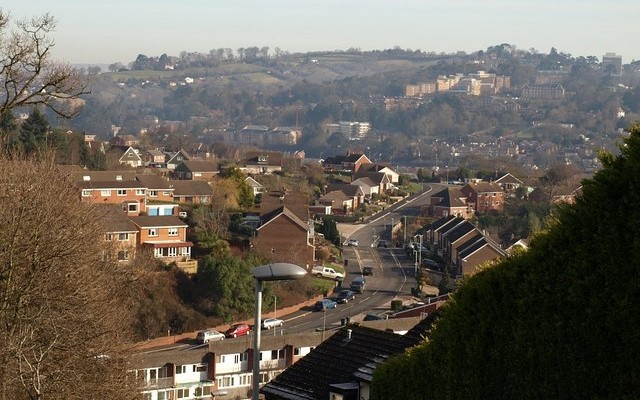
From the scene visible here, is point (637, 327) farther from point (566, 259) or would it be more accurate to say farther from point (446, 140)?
point (446, 140)

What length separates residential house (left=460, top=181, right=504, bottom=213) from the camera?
145ft

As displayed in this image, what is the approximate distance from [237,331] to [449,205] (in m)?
21.2

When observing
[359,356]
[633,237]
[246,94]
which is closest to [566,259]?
[633,237]

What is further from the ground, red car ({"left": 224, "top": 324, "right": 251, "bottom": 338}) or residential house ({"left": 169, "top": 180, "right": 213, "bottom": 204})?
residential house ({"left": 169, "top": 180, "right": 213, "bottom": 204})

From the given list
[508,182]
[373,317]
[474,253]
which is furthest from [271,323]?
[508,182]

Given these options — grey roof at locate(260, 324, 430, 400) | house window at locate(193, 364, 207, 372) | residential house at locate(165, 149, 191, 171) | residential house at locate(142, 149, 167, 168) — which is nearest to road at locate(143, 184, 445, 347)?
house window at locate(193, 364, 207, 372)

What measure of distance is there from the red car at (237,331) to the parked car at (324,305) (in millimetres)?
2368

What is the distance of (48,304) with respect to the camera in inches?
352

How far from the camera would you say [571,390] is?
14.4 ft

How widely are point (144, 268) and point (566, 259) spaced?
18850 millimetres

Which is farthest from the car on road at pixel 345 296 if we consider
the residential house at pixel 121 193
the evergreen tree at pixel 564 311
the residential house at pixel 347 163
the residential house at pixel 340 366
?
the residential house at pixel 347 163

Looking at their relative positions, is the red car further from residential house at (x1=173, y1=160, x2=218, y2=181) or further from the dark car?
residential house at (x1=173, y1=160, x2=218, y2=181)

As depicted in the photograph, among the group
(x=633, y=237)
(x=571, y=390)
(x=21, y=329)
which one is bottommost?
(x=21, y=329)

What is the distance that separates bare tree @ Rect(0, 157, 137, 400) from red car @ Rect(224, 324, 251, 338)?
1128 cm
